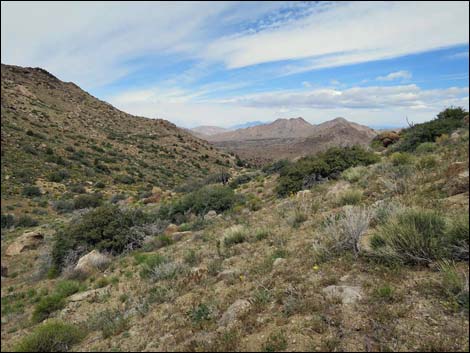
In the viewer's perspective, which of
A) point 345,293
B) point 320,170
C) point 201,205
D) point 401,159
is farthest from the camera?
point 320,170

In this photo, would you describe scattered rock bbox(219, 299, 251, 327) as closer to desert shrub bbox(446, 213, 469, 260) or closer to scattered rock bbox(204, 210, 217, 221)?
desert shrub bbox(446, 213, 469, 260)

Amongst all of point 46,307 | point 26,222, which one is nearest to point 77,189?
point 26,222

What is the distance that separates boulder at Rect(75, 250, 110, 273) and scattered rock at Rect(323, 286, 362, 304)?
6.81 meters

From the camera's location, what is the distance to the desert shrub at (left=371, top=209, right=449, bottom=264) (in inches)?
166

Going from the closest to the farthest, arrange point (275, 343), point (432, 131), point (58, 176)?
1. point (275, 343)
2. point (432, 131)
3. point (58, 176)

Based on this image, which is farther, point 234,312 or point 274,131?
point 274,131

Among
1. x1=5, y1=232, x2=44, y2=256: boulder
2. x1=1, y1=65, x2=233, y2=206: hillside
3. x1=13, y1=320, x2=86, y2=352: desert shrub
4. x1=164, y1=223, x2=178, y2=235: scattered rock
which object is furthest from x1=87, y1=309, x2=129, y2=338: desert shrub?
x1=1, y1=65, x2=233, y2=206: hillside

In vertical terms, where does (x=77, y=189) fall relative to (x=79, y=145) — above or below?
below

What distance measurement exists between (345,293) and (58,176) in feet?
84.9

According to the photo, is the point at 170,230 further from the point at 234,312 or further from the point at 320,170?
the point at 234,312

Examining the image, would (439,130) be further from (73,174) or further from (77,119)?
(77,119)

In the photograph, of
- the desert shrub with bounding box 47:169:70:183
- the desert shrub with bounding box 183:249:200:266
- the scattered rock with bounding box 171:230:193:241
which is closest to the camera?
the desert shrub with bounding box 183:249:200:266

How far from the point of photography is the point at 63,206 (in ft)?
63.5

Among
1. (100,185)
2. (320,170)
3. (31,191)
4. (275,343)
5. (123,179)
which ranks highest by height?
(320,170)
